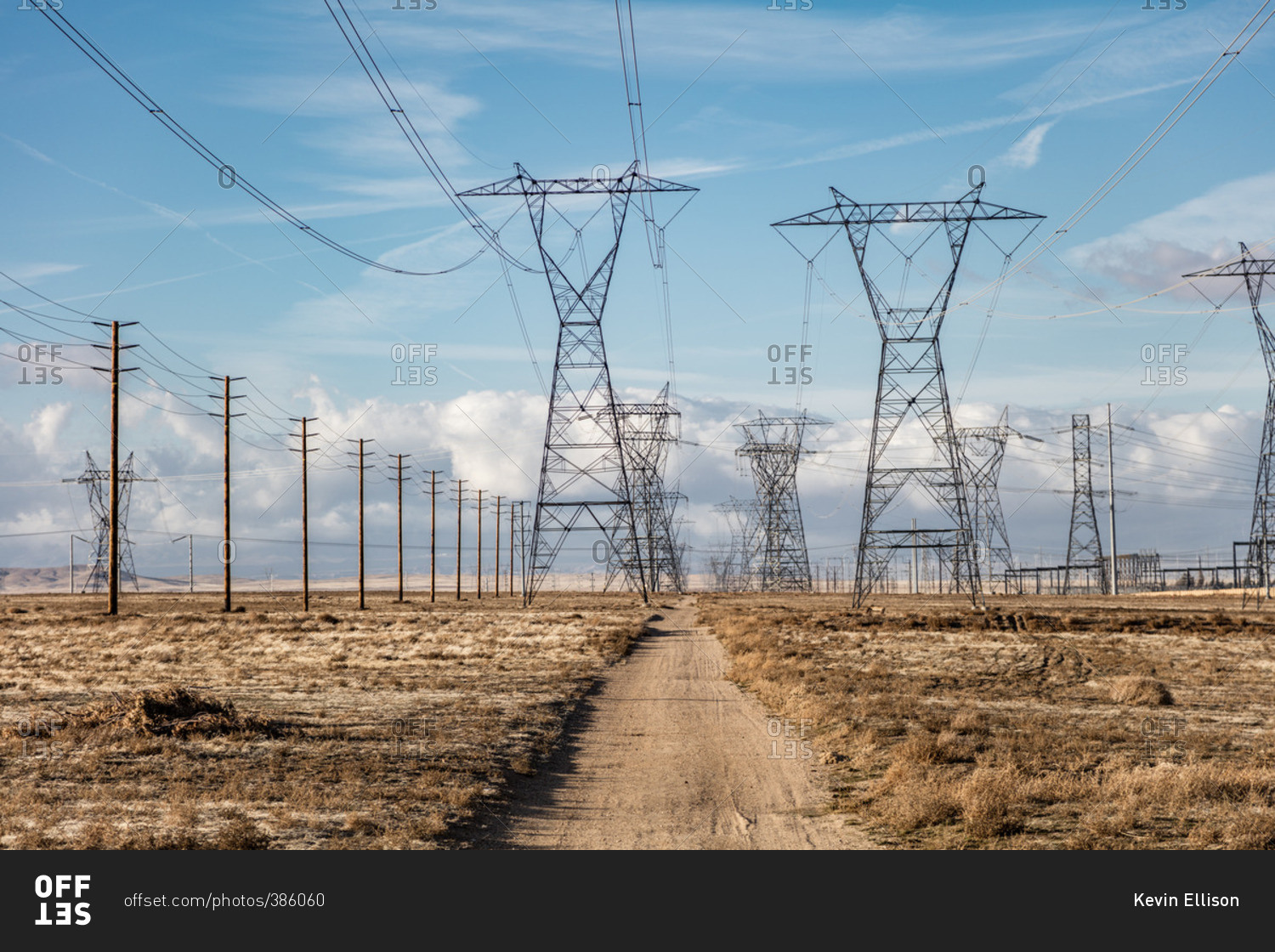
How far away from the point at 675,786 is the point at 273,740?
720cm

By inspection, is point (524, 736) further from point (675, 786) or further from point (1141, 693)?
point (1141, 693)

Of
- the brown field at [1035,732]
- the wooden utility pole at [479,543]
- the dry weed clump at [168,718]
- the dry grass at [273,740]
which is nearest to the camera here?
the dry grass at [273,740]

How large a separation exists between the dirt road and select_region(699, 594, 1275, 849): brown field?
0.69 meters

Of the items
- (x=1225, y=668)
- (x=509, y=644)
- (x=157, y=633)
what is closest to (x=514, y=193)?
(x=509, y=644)

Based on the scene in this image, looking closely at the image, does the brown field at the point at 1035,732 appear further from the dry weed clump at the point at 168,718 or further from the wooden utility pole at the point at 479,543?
the wooden utility pole at the point at 479,543

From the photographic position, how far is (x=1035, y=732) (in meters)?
19.1

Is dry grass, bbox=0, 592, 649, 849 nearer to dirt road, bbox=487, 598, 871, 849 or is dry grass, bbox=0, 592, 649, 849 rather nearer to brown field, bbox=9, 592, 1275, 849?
brown field, bbox=9, 592, 1275, 849

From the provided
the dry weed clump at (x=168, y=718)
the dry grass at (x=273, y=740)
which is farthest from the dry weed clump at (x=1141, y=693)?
the dry weed clump at (x=168, y=718)

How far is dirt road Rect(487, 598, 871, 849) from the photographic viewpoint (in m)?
12.1

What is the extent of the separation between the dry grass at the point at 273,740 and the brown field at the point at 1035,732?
17.0ft

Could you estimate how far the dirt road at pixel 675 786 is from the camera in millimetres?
12109

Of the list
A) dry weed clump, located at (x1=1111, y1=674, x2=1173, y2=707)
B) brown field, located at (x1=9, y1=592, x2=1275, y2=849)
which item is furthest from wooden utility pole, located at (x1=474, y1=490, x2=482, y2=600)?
dry weed clump, located at (x1=1111, y1=674, x2=1173, y2=707)

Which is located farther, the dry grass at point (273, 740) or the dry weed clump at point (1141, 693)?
the dry weed clump at point (1141, 693)

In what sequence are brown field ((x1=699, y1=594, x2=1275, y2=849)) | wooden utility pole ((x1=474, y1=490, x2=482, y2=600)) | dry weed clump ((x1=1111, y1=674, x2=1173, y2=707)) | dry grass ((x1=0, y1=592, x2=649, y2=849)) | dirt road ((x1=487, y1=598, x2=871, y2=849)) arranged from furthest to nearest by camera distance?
wooden utility pole ((x1=474, y1=490, x2=482, y2=600)) → dry weed clump ((x1=1111, y1=674, x2=1173, y2=707)) → brown field ((x1=699, y1=594, x2=1275, y2=849)) → dirt road ((x1=487, y1=598, x2=871, y2=849)) → dry grass ((x1=0, y1=592, x2=649, y2=849))
